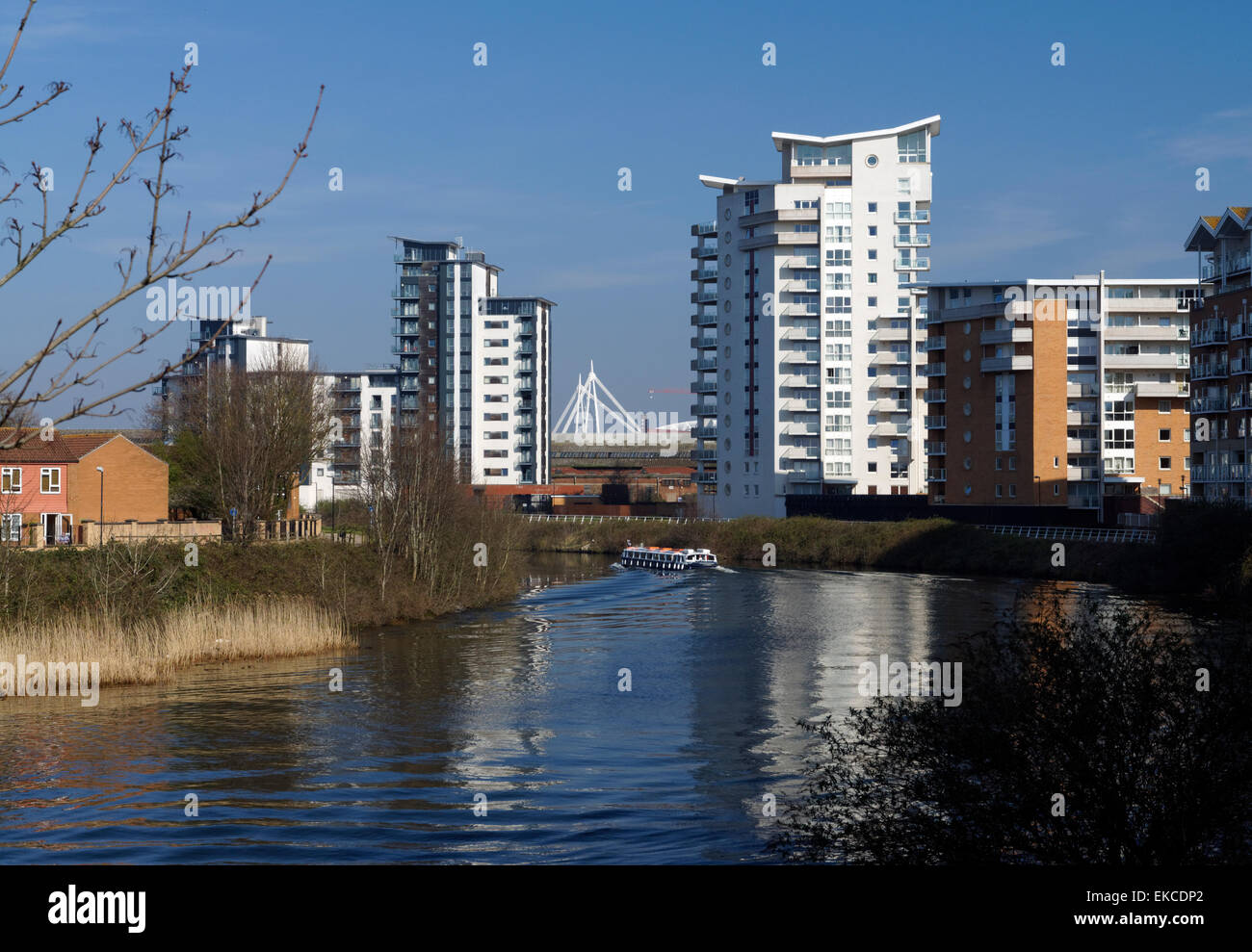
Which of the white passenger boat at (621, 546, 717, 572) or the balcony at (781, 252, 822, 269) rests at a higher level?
the balcony at (781, 252, 822, 269)

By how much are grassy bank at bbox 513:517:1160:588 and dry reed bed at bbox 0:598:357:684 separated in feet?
137

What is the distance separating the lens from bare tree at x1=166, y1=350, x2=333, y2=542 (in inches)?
2396

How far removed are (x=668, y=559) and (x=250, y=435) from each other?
3350 centimetres

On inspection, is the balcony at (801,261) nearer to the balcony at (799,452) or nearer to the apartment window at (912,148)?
the apartment window at (912,148)

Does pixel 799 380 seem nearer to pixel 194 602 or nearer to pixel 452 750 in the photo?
pixel 194 602

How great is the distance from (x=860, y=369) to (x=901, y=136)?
75.9ft

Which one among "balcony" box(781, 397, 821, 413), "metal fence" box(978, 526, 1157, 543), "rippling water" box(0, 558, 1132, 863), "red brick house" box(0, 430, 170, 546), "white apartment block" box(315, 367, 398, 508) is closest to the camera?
"rippling water" box(0, 558, 1132, 863)

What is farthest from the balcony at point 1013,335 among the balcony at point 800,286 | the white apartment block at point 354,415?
the white apartment block at point 354,415

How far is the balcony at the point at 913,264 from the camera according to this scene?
114500mm

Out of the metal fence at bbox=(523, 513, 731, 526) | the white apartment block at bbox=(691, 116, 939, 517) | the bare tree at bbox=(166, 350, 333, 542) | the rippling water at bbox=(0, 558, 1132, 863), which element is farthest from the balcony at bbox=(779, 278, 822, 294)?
the rippling water at bbox=(0, 558, 1132, 863)

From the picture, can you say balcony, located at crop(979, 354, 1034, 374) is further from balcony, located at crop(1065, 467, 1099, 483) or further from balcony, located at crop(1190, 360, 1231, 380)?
balcony, located at crop(1190, 360, 1231, 380)

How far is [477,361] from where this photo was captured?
15650 centimetres
